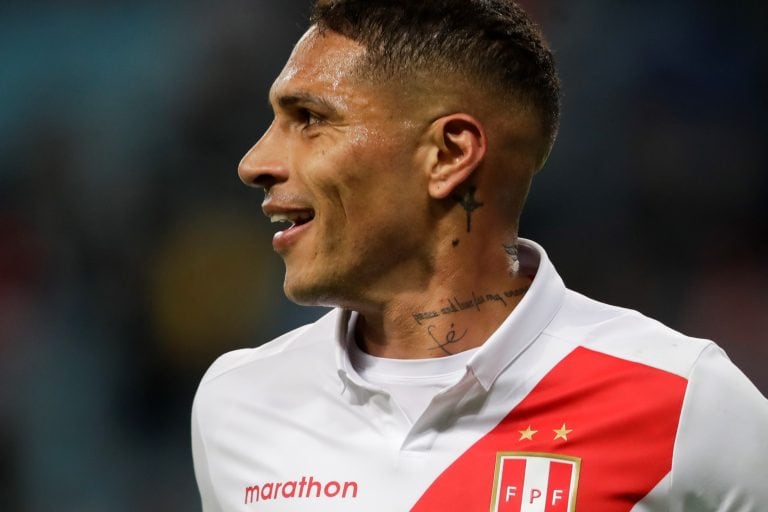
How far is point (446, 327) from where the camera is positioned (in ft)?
7.89

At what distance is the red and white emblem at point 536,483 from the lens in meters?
2.15

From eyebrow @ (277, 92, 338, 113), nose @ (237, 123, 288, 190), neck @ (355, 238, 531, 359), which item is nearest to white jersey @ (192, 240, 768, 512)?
neck @ (355, 238, 531, 359)

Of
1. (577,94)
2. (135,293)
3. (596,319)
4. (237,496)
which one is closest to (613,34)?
(577,94)

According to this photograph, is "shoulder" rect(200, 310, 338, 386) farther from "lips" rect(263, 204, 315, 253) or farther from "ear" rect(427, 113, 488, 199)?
"ear" rect(427, 113, 488, 199)

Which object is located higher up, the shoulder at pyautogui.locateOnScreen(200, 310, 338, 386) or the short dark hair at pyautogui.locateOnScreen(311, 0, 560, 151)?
the short dark hair at pyautogui.locateOnScreen(311, 0, 560, 151)

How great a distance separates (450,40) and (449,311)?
0.59m

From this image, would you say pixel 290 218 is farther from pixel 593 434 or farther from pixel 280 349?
pixel 593 434

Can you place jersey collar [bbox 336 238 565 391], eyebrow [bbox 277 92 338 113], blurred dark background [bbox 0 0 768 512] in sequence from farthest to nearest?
blurred dark background [bbox 0 0 768 512] → eyebrow [bbox 277 92 338 113] → jersey collar [bbox 336 238 565 391]

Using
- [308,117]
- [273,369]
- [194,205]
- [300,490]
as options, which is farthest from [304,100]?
[194,205]

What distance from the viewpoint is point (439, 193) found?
2.38 metres

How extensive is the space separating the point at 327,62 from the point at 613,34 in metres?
2.89

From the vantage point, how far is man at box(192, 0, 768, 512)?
2193 mm

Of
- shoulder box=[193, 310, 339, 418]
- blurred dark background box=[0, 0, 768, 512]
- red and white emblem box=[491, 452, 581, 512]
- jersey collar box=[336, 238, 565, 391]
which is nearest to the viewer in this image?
red and white emblem box=[491, 452, 581, 512]

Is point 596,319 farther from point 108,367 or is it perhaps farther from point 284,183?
point 108,367
